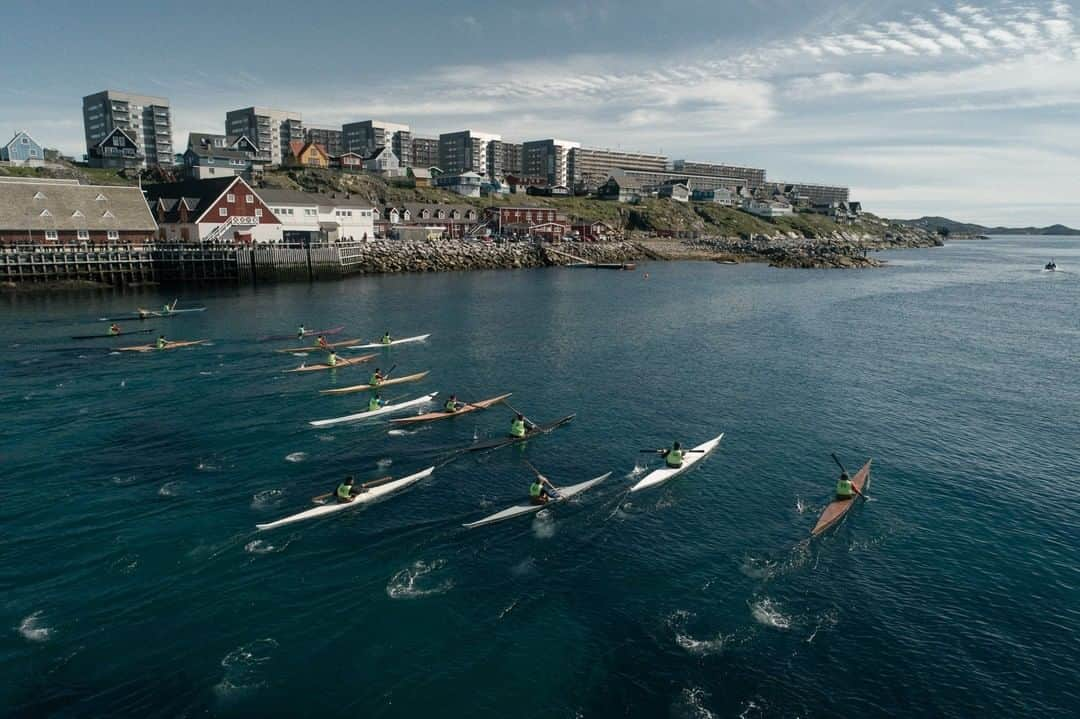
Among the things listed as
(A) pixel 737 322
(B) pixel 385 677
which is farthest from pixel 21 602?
(A) pixel 737 322

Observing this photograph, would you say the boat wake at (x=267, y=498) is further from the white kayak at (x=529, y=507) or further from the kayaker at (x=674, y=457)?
the kayaker at (x=674, y=457)

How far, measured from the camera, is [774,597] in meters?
25.7

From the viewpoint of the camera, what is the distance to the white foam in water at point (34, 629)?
73.7ft

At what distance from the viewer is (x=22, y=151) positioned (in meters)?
157

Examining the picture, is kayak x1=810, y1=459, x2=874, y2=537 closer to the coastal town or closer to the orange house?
the coastal town

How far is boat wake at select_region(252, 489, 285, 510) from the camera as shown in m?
31.8

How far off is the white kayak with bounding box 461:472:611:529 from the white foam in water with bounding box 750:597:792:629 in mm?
10921

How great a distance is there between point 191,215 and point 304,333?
195 ft

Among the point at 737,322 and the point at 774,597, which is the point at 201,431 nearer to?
the point at 774,597

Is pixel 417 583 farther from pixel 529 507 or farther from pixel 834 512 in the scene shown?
pixel 834 512

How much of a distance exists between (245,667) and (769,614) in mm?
18363

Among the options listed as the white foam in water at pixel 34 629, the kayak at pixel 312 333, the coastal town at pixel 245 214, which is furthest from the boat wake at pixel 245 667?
the coastal town at pixel 245 214

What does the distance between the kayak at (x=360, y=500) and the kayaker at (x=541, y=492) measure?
6544 millimetres

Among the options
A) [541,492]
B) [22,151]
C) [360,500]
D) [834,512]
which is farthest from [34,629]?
[22,151]
